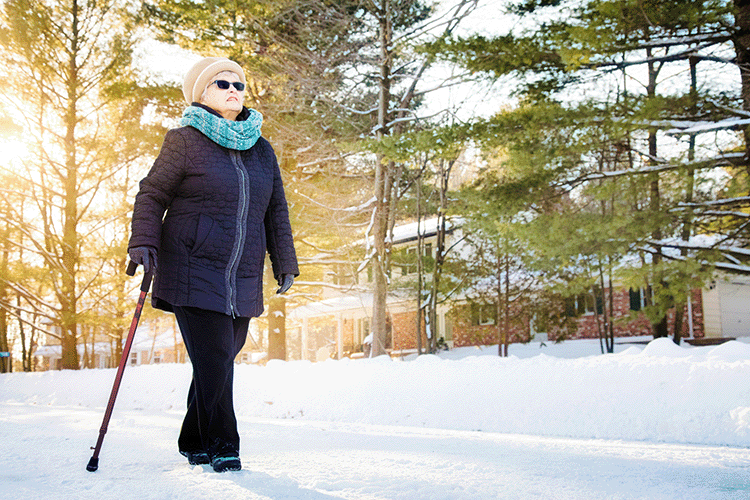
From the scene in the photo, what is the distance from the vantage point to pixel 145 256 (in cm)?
271

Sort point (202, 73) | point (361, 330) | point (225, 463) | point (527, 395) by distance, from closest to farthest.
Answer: point (225, 463) → point (202, 73) → point (527, 395) → point (361, 330)

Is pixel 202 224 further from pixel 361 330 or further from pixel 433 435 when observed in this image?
pixel 361 330

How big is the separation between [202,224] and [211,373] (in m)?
0.67

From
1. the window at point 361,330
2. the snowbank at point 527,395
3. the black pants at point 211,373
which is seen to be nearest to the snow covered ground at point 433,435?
the snowbank at point 527,395

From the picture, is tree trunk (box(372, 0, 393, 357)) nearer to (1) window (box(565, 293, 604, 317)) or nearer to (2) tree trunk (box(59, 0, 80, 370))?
(2) tree trunk (box(59, 0, 80, 370))

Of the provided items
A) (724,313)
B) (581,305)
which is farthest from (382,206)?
(724,313)

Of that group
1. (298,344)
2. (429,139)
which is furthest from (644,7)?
(298,344)

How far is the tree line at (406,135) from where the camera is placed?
9516mm

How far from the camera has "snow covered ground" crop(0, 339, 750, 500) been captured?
7.67ft

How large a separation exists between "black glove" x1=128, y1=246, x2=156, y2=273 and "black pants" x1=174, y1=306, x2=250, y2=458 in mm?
230

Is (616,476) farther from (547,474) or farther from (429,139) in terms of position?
(429,139)

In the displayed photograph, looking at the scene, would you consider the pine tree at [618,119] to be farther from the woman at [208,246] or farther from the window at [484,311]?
the window at [484,311]

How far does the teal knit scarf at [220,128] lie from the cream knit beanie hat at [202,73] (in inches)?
7.7

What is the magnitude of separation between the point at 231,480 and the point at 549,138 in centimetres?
890
